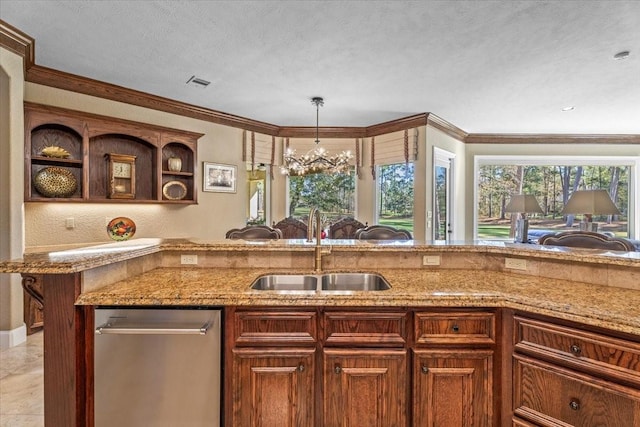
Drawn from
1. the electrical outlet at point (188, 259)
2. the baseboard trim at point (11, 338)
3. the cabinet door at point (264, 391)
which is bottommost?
the baseboard trim at point (11, 338)

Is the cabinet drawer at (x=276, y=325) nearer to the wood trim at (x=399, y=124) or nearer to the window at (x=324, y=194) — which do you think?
the wood trim at (x=399, y=124)

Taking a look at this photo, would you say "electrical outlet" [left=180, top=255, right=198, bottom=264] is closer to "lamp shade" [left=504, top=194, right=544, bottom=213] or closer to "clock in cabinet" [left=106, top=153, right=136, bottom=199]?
"clock in cabinet" [left=106, top=153, right=136, bottom=199]

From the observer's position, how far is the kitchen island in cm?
140

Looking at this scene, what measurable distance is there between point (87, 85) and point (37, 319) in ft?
8.15

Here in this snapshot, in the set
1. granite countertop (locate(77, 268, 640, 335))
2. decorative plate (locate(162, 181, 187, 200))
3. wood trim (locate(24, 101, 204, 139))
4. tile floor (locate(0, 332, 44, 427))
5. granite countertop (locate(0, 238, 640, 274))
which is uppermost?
wood trim (locate(24, 101, 204, 139))

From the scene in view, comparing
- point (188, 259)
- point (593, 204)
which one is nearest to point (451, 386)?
point (188, 259)

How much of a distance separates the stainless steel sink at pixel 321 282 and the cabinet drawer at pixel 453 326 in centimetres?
46

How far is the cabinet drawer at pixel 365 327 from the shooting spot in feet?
4.93

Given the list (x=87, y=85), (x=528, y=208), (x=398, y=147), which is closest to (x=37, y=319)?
(x=87, y=85)

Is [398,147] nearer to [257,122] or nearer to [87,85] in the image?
[257,122]

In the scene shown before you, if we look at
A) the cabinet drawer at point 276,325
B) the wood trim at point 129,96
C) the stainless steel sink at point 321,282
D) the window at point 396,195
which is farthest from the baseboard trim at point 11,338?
the window at point 396,195

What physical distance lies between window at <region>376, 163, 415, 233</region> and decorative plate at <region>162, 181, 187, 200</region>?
3018 mm

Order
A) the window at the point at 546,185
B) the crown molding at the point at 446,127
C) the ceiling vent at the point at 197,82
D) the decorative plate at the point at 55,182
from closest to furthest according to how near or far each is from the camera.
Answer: the decorative plate at the point at 55,182 → the ceiling vent at the point at 197,82 → the crown molding at the point at 446,127 → the window at the point at 546,185

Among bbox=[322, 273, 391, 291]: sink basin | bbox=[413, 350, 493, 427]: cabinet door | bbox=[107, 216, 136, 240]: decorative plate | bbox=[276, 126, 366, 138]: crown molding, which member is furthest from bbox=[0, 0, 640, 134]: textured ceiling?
bbox=[413, 350, 493, 427]: cabinet door
